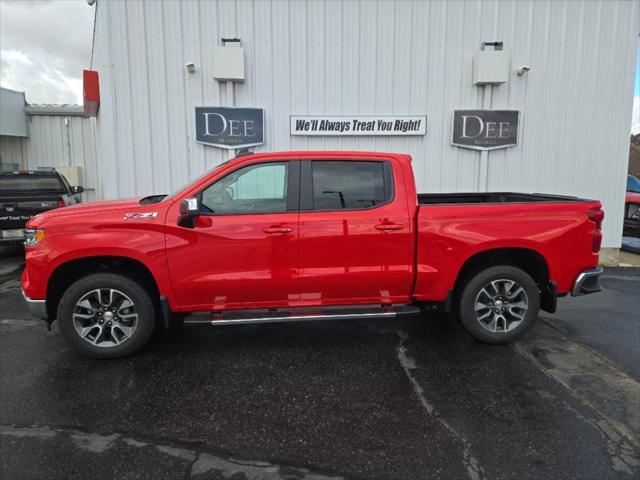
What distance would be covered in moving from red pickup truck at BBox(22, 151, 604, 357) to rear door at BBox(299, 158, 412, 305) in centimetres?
1

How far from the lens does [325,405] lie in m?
3.50

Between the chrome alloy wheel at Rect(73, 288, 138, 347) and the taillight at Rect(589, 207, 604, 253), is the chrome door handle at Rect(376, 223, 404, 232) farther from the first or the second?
the chrome alloy wheel at Rect(73, 288, 138, 347)

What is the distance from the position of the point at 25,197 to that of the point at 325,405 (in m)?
8.07

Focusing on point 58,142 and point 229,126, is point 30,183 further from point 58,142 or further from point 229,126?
point 58,142

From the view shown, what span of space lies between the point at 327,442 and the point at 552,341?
10.2ft

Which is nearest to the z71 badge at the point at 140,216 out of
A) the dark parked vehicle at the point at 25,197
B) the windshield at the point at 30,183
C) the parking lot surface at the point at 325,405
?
the parking lot surface at the point at 325,405

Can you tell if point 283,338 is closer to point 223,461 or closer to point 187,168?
point 223,461

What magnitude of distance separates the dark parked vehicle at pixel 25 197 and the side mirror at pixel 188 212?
20.2ft

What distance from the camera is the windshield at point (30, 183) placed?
909 cm

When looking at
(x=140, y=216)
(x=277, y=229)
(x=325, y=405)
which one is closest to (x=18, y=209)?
(x=140, y=216)

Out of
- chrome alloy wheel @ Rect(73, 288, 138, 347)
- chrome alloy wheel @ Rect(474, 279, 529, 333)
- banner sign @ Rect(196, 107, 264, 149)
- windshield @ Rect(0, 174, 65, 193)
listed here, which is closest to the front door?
chrome alloy wheel @ Rect(73, 288, 138, 347)

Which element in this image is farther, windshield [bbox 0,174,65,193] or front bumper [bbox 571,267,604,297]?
windshield [bbox 0,174,65,193]

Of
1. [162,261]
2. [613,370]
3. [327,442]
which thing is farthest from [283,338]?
[613,370]

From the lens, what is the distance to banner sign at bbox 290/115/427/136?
881 centimetres
